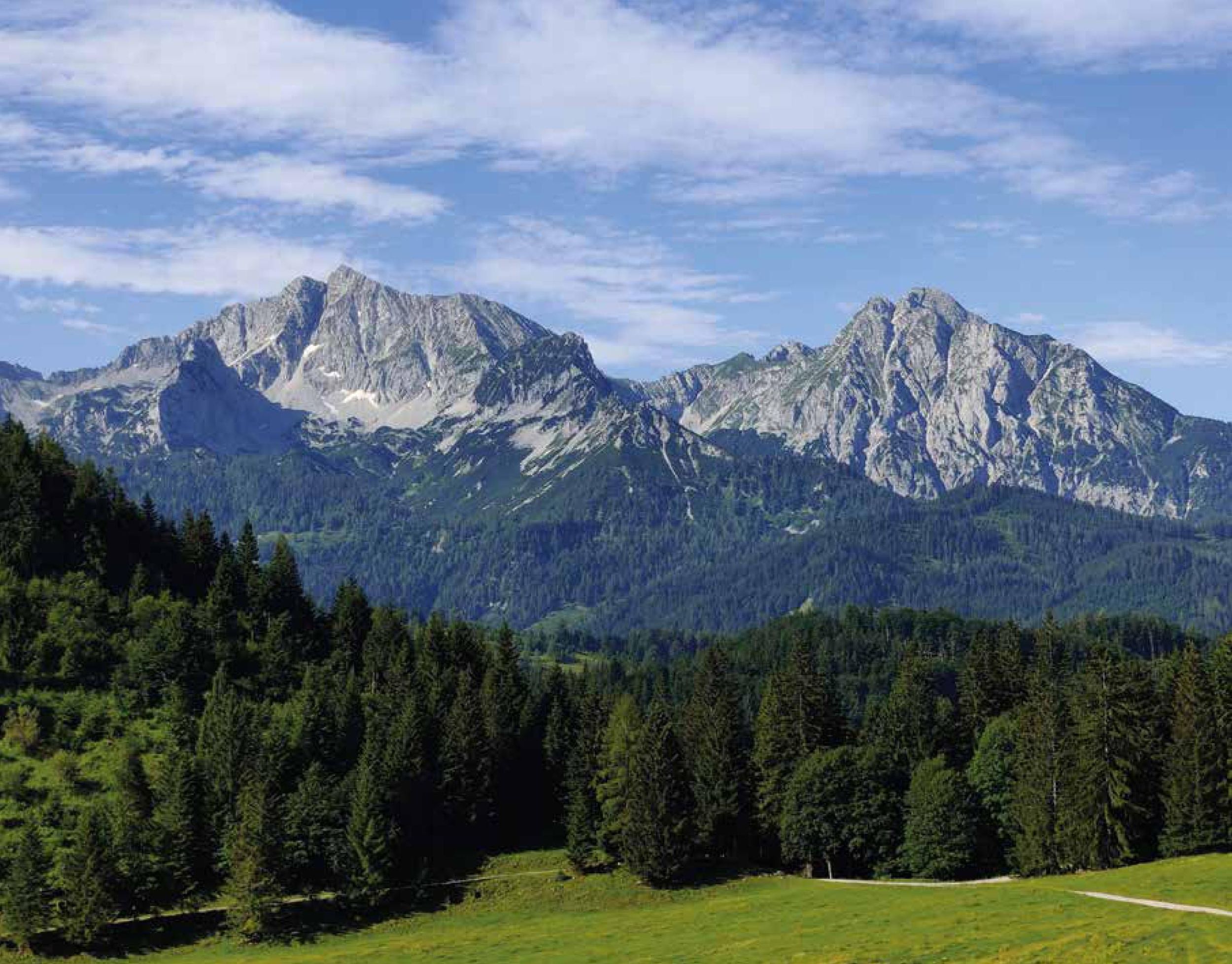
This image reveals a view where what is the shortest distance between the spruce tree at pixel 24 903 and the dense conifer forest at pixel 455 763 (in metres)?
0.27

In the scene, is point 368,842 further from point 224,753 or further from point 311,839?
Answer: point 224,753

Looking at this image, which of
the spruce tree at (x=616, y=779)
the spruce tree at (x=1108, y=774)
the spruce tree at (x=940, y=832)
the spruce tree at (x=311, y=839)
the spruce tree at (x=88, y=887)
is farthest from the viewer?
the spruce tree at (x=616, y=779)

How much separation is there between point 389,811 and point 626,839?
21449mm

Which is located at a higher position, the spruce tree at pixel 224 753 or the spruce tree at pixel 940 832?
the spruce tree at pixel 224 753

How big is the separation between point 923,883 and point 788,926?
2890 centimetres

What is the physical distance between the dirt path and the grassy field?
3.09 feet

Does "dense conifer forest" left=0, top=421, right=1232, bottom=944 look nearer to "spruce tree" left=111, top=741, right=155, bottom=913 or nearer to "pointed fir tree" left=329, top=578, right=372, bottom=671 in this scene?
"spruce tree" left=111, top=741, right=155, bottom=913

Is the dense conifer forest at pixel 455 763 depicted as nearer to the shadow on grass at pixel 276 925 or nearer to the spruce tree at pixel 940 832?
the spruce tree at pixel 940 832

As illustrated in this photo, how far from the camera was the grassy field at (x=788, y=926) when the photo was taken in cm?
7281

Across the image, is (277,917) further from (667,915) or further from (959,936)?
(959,936)

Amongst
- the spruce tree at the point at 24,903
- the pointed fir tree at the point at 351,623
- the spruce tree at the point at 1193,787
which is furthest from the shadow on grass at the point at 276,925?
the spruce tree at the point at 1193,787

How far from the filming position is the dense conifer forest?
111750 mm

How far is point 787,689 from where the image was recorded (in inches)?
5374

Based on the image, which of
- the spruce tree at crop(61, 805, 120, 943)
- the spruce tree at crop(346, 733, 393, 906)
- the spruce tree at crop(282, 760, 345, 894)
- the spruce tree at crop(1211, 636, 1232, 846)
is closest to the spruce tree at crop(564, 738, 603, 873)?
the spruce tree at crop(346, 733, 393, 906)
